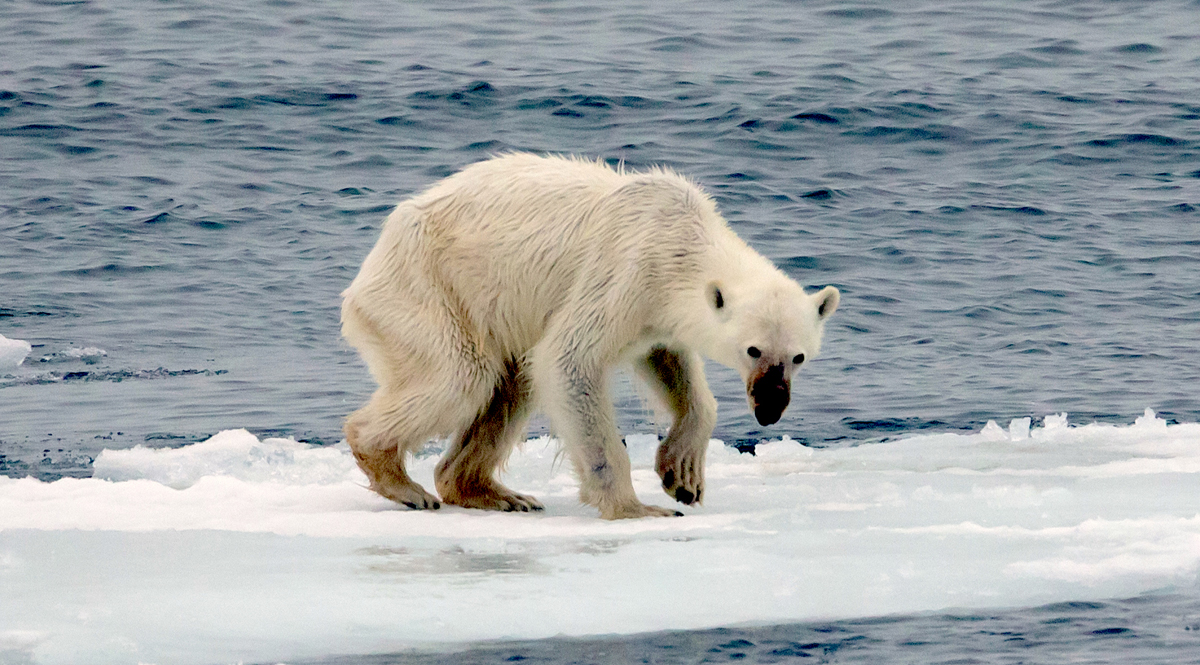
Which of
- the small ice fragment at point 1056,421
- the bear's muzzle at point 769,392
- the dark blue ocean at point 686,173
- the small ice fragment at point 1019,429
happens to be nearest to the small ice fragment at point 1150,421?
the small ice fragment at point 1056,421

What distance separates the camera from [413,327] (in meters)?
6.39

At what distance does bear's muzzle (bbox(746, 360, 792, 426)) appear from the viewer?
5.59 m

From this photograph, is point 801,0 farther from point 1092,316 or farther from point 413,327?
point 413,327

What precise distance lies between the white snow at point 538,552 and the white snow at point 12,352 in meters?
2.96

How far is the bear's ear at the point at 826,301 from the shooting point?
19.3 feet

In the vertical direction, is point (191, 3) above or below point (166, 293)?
above

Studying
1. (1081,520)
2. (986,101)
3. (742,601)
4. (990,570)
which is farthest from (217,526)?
(986,101)

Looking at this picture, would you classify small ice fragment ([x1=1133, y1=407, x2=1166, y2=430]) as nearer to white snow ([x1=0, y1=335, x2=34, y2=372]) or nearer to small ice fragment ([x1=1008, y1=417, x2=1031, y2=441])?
small ice fragment ([x1=1008, y1=417, x2=1031, y2=441])

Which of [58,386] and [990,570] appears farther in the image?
[58,386]

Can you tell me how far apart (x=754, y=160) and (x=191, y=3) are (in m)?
13.7

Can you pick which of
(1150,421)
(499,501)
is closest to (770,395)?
(499,501)

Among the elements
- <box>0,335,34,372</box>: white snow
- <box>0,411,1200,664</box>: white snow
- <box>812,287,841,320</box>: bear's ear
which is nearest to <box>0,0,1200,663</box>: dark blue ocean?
<box>0,335,34,372</box>: white snow

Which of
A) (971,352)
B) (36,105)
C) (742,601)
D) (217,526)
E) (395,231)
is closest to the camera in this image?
(742,601)

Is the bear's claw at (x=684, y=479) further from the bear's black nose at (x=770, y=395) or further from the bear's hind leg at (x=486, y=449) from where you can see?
the bear's black nose at (x=770, y=395)
